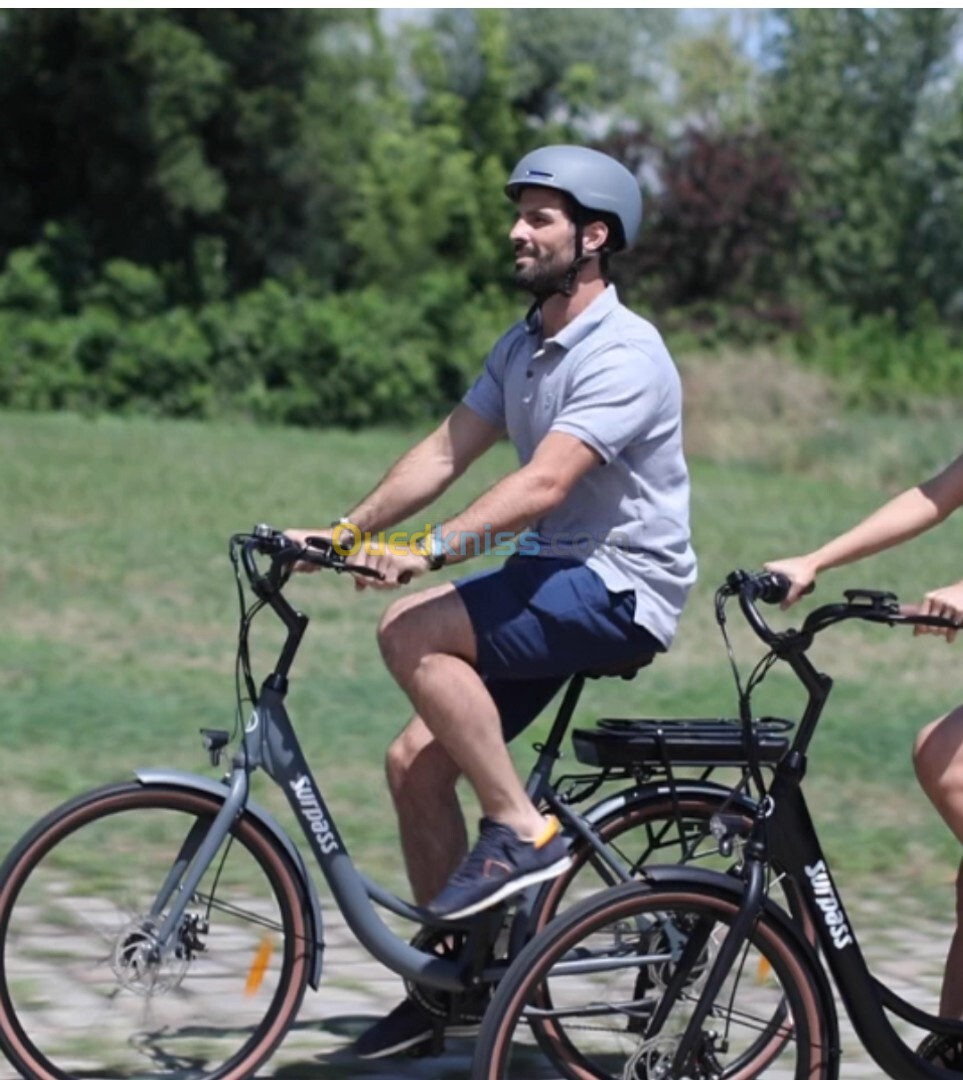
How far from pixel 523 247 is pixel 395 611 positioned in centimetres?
84

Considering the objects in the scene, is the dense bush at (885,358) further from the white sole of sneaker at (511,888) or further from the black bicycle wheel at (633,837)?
the white sole of sneaker at (511,888)

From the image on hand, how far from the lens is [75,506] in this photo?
1752 cm

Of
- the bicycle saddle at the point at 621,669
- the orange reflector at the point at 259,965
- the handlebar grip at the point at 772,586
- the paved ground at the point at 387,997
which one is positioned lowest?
the paved ground at the point at 387,997

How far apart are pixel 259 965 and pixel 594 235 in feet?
5.70

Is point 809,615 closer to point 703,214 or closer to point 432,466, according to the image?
point 432,466

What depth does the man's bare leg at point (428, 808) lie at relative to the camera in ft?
15.8

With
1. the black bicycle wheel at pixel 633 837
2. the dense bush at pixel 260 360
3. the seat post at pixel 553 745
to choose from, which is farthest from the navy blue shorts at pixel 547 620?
the dense bush at pixel 260 360

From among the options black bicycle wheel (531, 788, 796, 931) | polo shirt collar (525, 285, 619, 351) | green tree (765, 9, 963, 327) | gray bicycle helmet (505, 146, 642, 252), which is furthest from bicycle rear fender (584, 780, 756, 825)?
green tree (765, 9, 963, 327)

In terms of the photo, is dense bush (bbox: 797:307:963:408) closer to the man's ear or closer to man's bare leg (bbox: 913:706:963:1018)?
the man's ear

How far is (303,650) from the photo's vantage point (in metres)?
11.4

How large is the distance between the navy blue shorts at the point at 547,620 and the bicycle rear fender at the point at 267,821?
54 centimetres

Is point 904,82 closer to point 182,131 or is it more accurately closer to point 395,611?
point 182,131

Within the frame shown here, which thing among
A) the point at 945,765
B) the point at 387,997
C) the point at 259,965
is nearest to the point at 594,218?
the point at 945,765

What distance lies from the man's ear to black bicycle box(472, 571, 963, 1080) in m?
0.97
